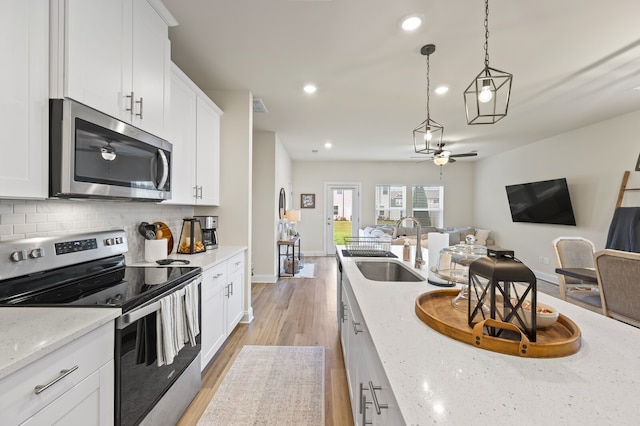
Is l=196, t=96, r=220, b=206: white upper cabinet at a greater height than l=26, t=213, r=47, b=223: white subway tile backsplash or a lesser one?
greater

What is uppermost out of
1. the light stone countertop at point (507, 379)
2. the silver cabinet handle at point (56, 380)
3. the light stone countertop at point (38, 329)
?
the light stone countertop at point (38, 329)

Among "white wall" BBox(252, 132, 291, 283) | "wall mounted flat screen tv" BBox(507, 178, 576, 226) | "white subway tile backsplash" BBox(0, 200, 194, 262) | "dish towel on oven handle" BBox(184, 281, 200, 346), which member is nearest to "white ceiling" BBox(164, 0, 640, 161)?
"white wall" BBox(252, 132, 291, 283)

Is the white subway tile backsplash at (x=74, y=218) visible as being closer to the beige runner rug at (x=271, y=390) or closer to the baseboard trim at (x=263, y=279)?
the beige runner rug at (x=271, y=390)

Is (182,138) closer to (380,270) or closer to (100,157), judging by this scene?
(100,157)

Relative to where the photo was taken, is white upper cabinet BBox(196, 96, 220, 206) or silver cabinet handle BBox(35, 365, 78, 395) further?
white upper cabinet BBox(196, 96, 220, 206)

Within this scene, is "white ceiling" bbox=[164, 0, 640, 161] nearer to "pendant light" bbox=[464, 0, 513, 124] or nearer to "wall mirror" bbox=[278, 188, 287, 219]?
"pendant light" bbox=[464, 0, 513, 124]

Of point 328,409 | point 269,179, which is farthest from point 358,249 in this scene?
point 269,179

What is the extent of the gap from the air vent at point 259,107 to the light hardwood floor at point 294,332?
2.62 metres

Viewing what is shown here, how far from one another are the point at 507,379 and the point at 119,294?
5.00 ft

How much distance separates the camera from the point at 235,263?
8.98 ft

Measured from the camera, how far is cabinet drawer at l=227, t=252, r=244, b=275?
8.51 ft

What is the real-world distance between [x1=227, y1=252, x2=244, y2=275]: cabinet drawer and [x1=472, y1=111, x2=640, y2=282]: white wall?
5061mm

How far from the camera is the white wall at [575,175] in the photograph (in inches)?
152

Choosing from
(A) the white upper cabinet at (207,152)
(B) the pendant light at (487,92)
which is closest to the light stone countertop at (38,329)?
(A) the white upper cabinet at (207,152)
